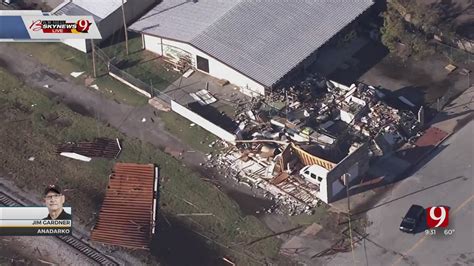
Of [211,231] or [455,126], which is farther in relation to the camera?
[455,126]

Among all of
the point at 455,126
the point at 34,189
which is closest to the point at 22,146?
the point at 34,189

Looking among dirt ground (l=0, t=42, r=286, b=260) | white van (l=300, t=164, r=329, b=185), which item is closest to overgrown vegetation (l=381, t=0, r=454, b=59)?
white van (l=300, t=164, r=329, b=185)

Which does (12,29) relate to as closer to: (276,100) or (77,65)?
(77,65)

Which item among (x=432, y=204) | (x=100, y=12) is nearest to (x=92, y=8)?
(x=100, y=12)

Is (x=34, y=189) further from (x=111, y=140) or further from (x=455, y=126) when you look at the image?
(x=455, y=126)

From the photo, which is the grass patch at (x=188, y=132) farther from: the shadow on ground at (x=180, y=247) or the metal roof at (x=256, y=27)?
the shadow on ground at (x=180, y=247)

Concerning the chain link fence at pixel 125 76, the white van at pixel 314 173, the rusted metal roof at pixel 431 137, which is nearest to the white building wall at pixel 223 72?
the chain link fence at pixel 125 76

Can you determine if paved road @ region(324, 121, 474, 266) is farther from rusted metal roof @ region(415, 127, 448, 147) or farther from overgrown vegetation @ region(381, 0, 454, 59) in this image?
overgrown vegetation @ region(381, 0, 454, 59)
